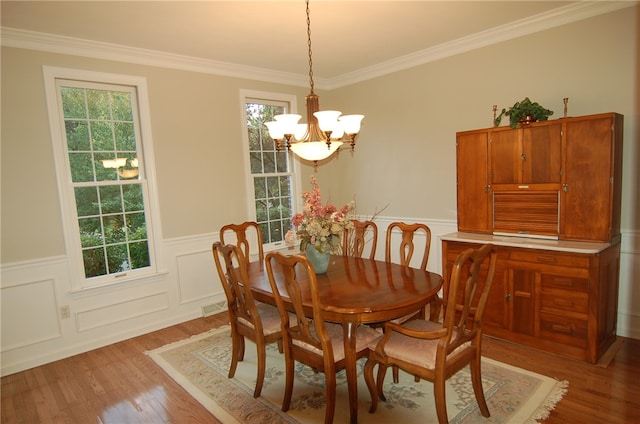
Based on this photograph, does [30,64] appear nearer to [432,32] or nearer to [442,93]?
[432,32]

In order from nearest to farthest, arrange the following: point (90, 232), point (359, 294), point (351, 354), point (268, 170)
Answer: point (351, 354) < point (359, 294) < point (90, 232) < point (268, 170)

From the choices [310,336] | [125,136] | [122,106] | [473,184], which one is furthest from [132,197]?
[473,184]

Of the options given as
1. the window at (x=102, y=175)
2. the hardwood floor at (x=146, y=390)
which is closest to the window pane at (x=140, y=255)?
the window at (x=102, y=175)

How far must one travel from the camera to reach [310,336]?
2105 millimetres

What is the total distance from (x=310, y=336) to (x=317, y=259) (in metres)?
0.64

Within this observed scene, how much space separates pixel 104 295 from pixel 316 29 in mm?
3065

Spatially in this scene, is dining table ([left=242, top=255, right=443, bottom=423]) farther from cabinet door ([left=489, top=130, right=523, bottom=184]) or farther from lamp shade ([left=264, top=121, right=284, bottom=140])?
cabinet door ([left=489, top=130, right=523, bottom=184])

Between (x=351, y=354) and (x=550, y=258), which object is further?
(x=550, y=258)

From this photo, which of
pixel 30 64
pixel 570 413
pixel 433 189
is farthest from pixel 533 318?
pixel 30 64

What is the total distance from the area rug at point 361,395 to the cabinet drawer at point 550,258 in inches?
32.0

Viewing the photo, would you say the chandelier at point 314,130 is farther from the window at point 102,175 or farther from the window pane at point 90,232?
the window pane at point 90,232

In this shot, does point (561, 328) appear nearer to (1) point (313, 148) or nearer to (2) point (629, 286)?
(2) point (629, 286)

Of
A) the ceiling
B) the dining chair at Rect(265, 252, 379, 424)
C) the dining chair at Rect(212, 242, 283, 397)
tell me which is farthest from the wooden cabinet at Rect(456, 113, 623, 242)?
the dining chair at Rect(212, 242, 283, 397)

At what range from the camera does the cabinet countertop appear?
262 cm
